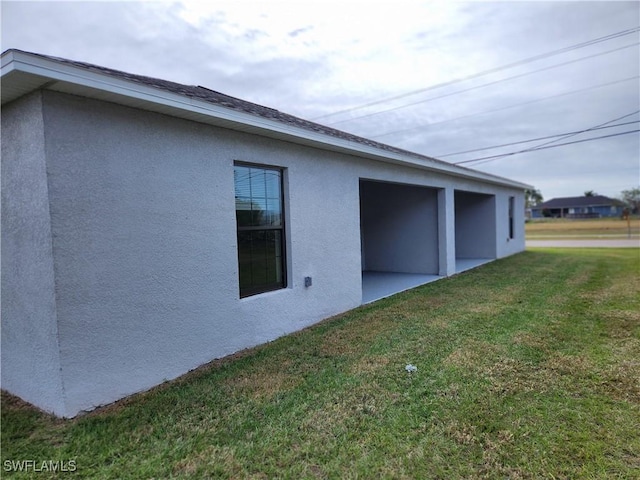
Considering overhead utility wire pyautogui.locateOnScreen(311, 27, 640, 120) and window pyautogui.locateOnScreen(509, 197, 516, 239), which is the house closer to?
window pyautogui.locateOnScreen(509, 197, 516, 239)

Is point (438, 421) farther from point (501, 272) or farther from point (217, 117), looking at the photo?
point (501, 272)

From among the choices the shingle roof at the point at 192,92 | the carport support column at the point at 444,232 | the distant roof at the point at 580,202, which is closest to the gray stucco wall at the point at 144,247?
the shingle roof at the point at 192,92

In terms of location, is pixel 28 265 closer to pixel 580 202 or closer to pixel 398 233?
pixel 398 233

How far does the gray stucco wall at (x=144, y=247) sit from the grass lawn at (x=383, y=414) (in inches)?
14.9

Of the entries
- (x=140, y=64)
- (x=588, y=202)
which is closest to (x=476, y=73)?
(x=140, y=64)

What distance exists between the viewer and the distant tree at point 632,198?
5141 cm

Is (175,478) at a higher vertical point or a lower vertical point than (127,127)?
lower

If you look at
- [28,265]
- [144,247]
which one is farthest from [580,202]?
[28,265]

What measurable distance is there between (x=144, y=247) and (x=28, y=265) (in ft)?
3.21

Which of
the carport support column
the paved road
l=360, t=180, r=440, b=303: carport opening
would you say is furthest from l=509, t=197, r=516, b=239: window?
l=360, t=180, r=440, b=303: carport opening

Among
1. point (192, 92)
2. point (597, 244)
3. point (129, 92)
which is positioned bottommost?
point (597, 244)

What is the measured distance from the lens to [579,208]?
7550cm

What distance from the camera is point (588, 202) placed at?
74.8 metres

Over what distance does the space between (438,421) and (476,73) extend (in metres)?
19.2
